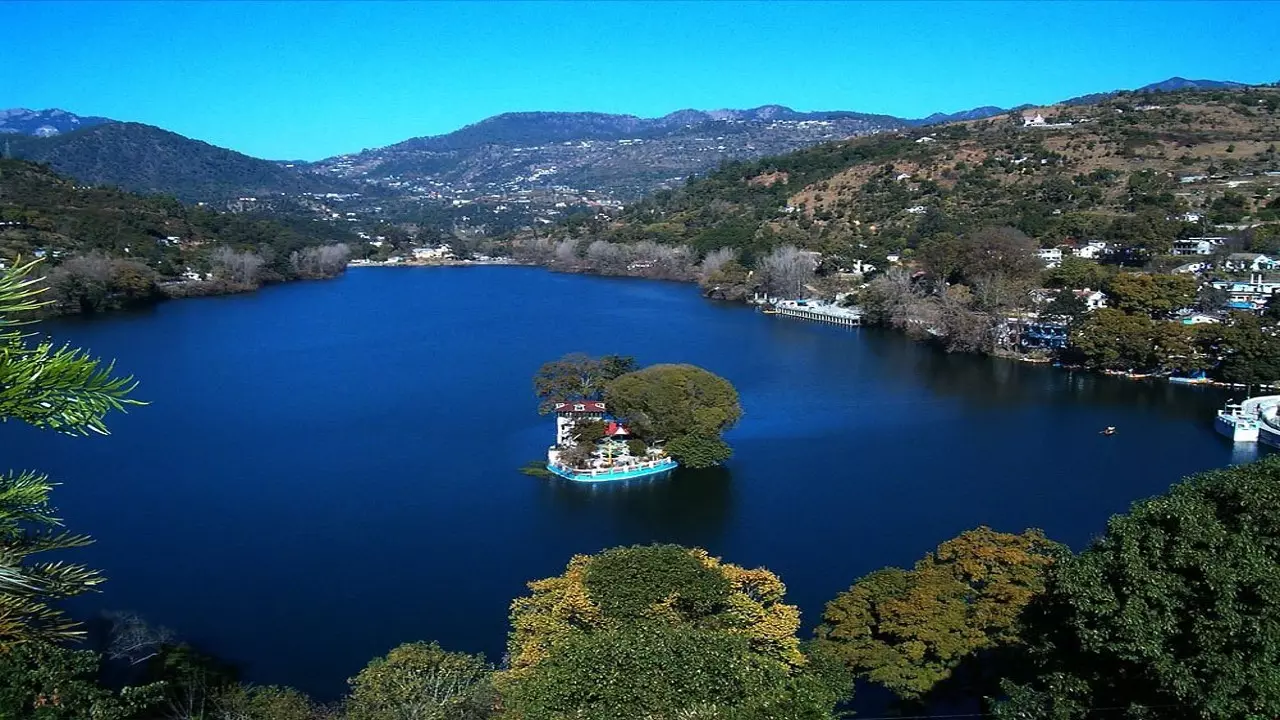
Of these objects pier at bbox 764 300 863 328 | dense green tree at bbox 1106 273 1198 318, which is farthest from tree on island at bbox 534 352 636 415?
pier at bbox 764 300 863 328

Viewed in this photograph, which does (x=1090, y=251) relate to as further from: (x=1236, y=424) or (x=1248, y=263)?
(x=1236, y=424)

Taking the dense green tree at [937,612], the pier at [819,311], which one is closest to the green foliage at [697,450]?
the dense green tree at [937,612]

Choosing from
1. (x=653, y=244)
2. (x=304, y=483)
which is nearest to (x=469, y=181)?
(x=653, y=244)

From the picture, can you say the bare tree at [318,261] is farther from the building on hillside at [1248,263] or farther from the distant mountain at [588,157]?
the distant mountain at [588,157]

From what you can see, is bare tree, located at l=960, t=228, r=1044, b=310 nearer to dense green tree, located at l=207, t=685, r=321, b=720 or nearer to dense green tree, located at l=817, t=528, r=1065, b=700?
dense green tree, located at l=817, t=528, r=1065, b=700

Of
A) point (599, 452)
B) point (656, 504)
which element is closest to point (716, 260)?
point (599, 452)

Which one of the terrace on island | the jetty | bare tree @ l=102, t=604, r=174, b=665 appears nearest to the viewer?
bare tree @ l=102, t=604, r=174, b=665
